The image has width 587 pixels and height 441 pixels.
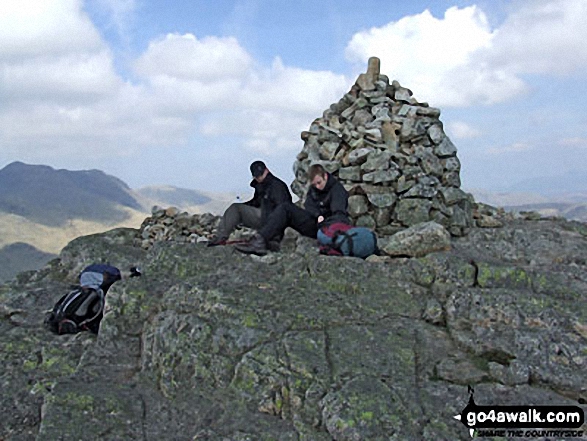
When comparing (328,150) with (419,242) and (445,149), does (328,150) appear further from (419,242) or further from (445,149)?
(419,242)

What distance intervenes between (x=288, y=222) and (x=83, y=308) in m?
5.73

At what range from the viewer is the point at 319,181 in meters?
13.6

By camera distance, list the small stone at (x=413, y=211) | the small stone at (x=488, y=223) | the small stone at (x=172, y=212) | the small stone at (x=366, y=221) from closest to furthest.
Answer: the small stone at (x=413, y=211) → the small stone at (x=366, y=221) → the small stone at (x=488, y=223) → the small stone at (x=172, y=212)

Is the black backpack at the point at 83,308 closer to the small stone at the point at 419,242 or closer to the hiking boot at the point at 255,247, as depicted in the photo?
the hiking boot at the point at 255,247

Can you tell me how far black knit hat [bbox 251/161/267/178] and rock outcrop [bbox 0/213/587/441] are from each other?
2.76m

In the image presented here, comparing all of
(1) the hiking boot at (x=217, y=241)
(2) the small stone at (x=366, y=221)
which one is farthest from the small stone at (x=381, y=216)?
(1) the hiking boot at (x=217, y=241)

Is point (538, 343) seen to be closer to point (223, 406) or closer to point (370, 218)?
point (223, 406)

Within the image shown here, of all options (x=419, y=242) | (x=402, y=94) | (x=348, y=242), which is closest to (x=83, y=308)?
(x=348, y=242)

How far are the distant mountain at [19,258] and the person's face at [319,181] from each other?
571ft

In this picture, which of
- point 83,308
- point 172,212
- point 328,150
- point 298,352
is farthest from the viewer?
point 172,212

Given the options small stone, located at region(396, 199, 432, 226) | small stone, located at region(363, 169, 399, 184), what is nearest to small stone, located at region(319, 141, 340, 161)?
small stone, located at region(363, 169, 399, 184)

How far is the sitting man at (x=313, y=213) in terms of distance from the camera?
12.8 metres

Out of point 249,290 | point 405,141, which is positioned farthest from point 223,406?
point 405,141

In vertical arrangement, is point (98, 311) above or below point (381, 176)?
below
